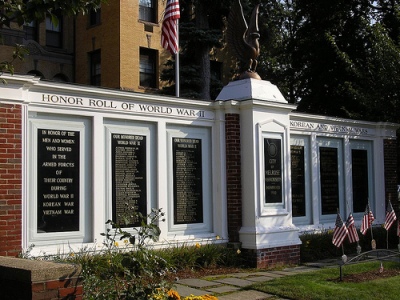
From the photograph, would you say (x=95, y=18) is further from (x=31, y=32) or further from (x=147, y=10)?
(x=31, y=32)

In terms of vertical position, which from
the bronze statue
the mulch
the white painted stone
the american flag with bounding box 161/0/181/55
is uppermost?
the american flag with bounding box 161/0/181/55

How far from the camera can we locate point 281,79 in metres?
24.7

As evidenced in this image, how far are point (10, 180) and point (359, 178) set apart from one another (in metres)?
9.24

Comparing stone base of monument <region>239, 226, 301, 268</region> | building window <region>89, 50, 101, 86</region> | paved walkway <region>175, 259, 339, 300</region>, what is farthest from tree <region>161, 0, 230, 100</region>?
paved walkway <region>175, 259, 339, 300</region>

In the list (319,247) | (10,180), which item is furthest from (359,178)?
(10,180)

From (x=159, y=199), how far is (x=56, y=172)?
203 cm

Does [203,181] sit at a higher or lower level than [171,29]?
lower

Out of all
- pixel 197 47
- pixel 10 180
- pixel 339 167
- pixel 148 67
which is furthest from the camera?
pixel 148 67

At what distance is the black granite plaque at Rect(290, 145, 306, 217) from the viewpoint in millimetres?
12430

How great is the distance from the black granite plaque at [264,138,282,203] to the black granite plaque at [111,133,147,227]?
2.58m

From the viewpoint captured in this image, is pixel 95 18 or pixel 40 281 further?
pixel 95 18

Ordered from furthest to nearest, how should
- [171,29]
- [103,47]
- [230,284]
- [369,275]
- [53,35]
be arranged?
[53,35], [103,47], [171,29], [369,275], [230,284]

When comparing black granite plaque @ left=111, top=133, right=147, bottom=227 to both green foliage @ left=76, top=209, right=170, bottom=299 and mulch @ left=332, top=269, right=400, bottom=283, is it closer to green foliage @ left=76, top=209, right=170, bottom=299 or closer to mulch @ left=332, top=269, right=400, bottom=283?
green foliage @ left=76, top=209, right=170, bottom=299

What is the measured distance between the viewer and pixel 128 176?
379 inches
